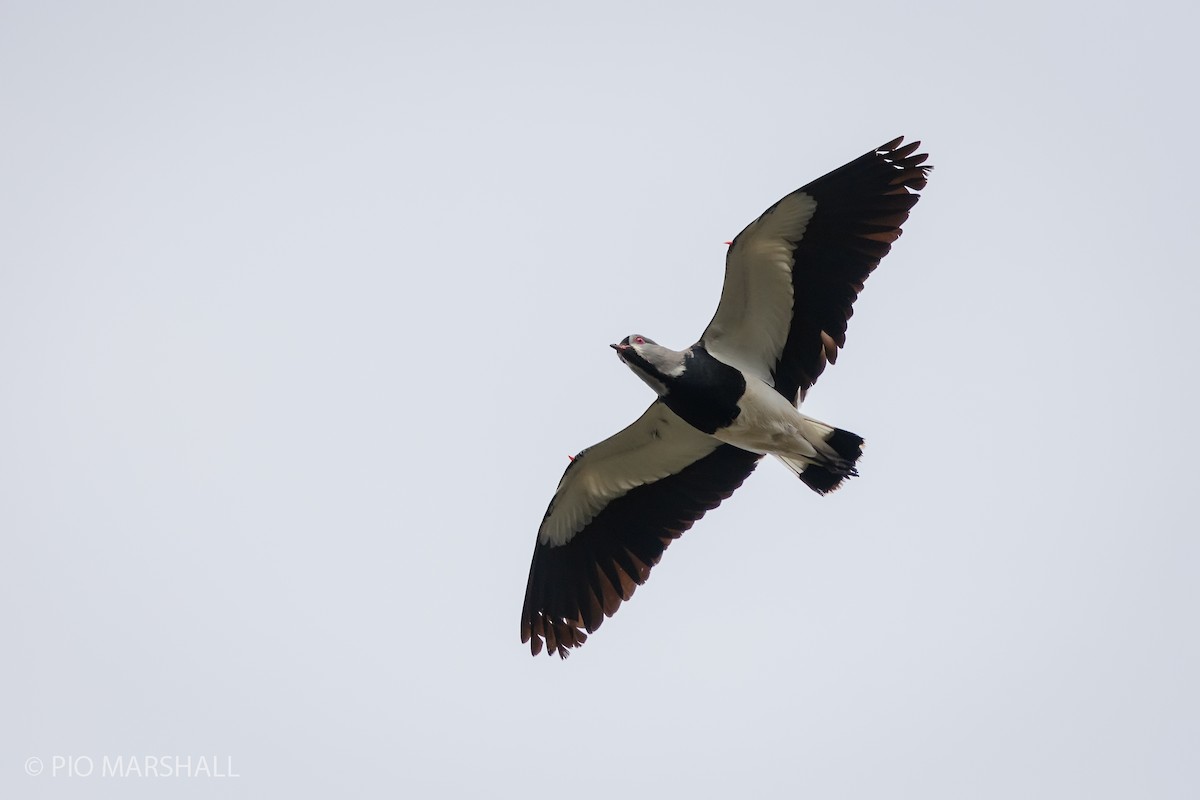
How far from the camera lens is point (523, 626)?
1550cm

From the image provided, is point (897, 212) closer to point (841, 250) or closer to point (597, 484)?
point (841, 250)

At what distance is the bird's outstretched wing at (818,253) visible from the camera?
1372cm

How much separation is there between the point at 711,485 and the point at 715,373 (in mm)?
1532

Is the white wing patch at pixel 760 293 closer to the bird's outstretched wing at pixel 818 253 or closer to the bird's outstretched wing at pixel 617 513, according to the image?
the bird's outstretched wing at pixel 818 253

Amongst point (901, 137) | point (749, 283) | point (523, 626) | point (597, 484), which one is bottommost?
point (523, 626)

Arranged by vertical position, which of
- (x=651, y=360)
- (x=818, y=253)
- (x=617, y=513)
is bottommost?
(x=617, y=513)

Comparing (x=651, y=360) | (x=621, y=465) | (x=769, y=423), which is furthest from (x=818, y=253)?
(x=621, y=465)

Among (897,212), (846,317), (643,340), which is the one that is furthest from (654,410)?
(897,212)

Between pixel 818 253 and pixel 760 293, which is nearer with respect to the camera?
pixel 818 253

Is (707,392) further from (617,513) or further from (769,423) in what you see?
(617,513)

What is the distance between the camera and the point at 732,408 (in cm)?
1384

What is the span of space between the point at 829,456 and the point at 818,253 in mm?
1930

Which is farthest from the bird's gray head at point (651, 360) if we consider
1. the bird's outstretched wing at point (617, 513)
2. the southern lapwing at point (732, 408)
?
the bird's outstretched wing at point (617, 513)

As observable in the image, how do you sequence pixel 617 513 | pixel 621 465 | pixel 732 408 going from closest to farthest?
pixel 732 408 → pixel 621 465 → pixel 617 513
